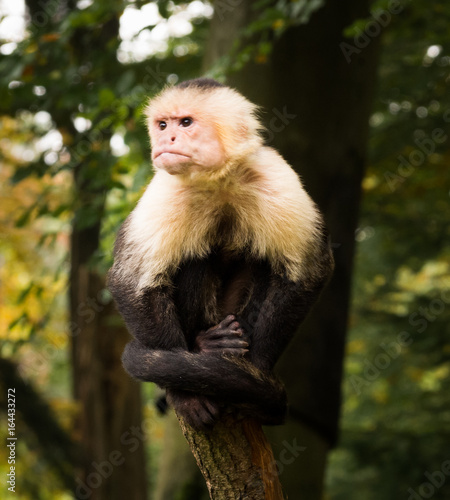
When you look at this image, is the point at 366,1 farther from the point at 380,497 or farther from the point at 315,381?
the point at 380,497

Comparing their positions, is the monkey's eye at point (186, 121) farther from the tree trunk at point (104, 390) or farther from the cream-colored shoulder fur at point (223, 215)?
the tree trunk at point (104, 390)

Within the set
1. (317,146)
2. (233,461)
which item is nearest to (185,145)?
(233,461)

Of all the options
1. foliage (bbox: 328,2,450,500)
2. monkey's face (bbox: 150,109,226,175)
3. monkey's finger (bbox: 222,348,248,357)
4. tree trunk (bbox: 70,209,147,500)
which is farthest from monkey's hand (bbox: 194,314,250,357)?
tree trunk (bbox: 70,209,147,500)

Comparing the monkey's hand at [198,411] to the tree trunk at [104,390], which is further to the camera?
the tree trunk at [104,390]

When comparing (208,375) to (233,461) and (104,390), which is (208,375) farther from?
(104,390)

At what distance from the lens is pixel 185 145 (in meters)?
2.45

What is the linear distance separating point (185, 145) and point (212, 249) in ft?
1.73

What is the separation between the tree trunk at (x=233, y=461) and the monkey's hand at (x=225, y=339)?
275 millimetres

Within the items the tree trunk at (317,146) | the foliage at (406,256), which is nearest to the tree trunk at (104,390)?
the foliage at (406,256)

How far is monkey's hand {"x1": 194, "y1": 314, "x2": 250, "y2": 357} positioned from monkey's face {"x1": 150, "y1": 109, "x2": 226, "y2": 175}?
690mm

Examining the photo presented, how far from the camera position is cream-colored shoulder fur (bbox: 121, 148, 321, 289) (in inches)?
102

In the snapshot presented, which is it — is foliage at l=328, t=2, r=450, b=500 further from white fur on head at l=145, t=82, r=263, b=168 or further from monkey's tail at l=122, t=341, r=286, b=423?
monkey's tail at l=122, t=341, r=286, b=423

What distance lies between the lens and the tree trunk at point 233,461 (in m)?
2.41

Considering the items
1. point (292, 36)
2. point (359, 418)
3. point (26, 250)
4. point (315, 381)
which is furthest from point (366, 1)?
point (26, 250)
